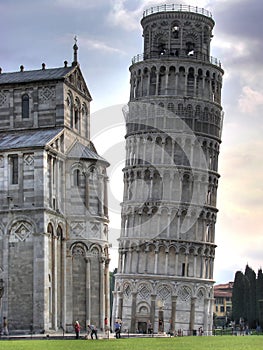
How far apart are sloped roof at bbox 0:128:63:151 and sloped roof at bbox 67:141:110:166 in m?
1.83

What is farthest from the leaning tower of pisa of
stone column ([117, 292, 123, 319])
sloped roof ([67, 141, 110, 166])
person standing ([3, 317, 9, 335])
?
person standing ([3, 317, 9, 335])

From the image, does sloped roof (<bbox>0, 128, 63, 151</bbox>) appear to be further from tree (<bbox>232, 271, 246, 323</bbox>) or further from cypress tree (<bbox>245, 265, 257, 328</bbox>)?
tree (<bbox>232, 271, 246, 323</bbox>)

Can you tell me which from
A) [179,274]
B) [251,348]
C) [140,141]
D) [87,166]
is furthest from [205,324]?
[251,348]

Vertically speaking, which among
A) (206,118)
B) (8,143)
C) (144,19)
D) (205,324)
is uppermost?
(144,19)

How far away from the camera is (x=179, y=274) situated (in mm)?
111562

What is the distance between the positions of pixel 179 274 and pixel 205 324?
6.34 metres

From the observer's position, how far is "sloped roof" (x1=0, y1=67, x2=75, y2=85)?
72.1 m

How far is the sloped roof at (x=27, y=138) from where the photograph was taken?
67188mm

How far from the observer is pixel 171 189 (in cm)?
11225

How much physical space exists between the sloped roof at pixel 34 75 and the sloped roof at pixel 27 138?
3.73m

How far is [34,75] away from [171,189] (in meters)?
41.8

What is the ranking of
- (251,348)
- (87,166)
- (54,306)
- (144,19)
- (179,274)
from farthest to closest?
(144,19) → (179,274) → (87,166) → (54,306) → (251,348)

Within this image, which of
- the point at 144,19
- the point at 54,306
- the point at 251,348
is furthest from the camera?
the point at 144,19

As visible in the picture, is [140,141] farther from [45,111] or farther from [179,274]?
[45,111]
